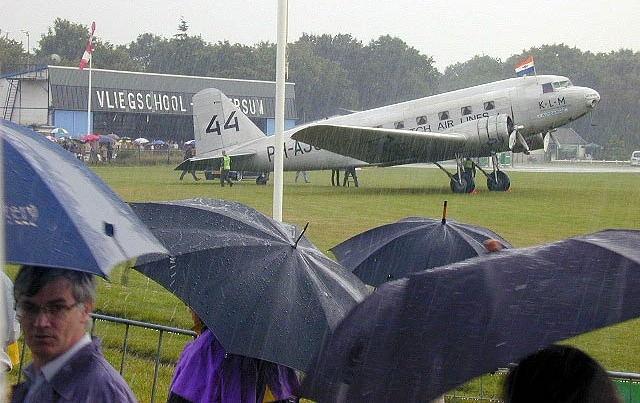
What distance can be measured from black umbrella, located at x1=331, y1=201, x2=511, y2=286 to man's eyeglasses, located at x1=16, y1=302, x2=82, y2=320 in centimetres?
292

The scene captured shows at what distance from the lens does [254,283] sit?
365 cm

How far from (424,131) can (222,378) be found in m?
25.2

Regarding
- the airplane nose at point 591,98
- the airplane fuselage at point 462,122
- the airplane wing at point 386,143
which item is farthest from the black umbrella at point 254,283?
the airplane nose at point 591,98

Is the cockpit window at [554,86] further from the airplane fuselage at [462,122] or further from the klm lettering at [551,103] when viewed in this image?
the klm lettering at [551,103]

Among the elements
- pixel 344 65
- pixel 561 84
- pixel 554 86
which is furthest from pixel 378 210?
pixel 561 84

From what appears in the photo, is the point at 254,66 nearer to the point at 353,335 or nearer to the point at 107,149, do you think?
the point at 107,149

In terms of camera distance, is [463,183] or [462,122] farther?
[462,122]

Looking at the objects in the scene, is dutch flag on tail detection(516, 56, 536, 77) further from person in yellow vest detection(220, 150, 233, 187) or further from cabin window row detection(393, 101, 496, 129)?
person in yellow vest detection(220, 150, 233, 187)

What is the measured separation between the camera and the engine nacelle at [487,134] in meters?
26.5

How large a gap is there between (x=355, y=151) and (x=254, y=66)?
1462 centimetres

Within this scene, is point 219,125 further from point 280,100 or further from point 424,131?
point 280,100

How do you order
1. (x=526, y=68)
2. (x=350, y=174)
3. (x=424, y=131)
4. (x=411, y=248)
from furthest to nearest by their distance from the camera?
(x=350, y=174) < (x=424, y=131) < (x=526, y=68) < (x=411, y=248)

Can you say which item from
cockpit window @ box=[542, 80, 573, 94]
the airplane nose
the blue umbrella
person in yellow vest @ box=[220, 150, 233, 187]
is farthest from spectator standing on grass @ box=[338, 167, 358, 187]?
the blue umbrella

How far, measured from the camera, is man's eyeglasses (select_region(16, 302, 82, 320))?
7.88ft
